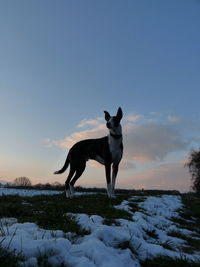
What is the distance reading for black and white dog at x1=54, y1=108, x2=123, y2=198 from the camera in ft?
35.1

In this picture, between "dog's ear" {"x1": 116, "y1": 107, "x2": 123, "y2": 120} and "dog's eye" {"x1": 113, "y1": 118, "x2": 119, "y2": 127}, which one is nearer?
"dog's eye" {"x1": 113, "y1": 118, "x2": 119, "y2": 127}

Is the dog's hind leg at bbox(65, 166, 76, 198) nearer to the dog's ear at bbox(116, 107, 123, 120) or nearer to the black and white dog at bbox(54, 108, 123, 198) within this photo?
the black and white dog at bbox(54, 108, 123, 198)

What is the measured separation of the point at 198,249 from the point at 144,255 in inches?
65.7

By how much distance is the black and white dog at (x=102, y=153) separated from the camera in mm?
10703

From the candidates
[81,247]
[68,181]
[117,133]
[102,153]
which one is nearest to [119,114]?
[117,133]

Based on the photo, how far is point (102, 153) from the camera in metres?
11.0

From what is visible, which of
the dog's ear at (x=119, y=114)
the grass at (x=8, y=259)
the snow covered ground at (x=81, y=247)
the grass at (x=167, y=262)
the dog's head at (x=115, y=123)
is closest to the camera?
the grass at (x=8, y=259)

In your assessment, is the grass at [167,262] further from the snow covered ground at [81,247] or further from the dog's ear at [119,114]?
the dog's ear at [119,114]

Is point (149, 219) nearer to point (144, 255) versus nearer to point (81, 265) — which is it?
point (144, 255)

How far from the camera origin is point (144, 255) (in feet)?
12.8

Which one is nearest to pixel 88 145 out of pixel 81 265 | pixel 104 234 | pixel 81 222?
pixel 81 222

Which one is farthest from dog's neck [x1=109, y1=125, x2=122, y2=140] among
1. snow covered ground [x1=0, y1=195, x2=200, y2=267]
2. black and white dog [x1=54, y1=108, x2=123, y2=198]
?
snow covered ground [x1=0, y1=195, x2=200, y2=267]

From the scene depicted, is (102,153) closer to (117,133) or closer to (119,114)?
(117,133)

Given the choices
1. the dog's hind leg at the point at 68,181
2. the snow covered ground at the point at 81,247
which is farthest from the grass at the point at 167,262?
the dog's hind leg at the point at 68,181
